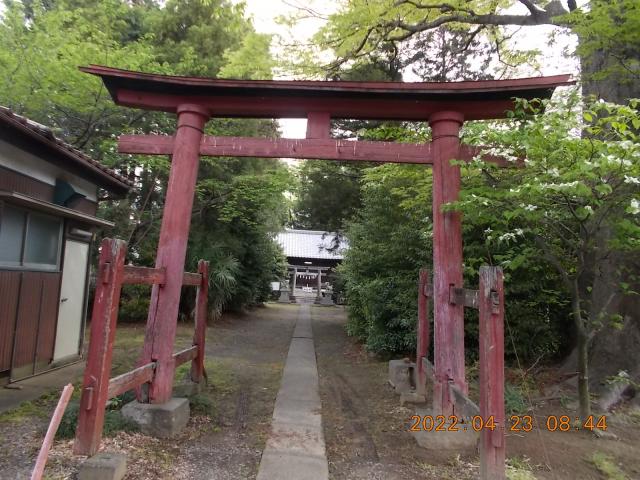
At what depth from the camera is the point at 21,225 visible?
6.40 meters

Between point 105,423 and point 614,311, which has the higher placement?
point 614,311

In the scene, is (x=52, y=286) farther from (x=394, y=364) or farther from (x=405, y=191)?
(x=405, y=191)

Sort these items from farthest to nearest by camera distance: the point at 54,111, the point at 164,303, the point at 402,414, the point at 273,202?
1. the point at 273,202
2. the point at 54,111
3. the point at 402,414
4. the point at 164,303

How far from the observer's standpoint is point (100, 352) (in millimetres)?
3475

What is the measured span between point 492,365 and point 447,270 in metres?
1.61

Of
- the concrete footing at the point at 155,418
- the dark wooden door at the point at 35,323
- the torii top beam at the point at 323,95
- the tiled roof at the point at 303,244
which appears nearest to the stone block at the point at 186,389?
the concrete footing at the point at 155,418

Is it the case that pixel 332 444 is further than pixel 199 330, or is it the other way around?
pixel 199 330

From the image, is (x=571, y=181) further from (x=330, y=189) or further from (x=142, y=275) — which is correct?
(x=330, y=189)

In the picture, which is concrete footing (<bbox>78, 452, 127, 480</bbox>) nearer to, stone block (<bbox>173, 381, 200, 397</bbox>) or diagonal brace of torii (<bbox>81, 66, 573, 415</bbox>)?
diagonal brace of torii (<bbox>81, 66, 573, 415</bbox>)

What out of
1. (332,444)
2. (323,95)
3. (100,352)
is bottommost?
(332,444)

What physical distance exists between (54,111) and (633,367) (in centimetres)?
1212

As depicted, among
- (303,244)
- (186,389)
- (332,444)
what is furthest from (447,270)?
(303,244)

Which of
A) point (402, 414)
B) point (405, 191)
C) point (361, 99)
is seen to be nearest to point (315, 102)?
point (361, 99)
